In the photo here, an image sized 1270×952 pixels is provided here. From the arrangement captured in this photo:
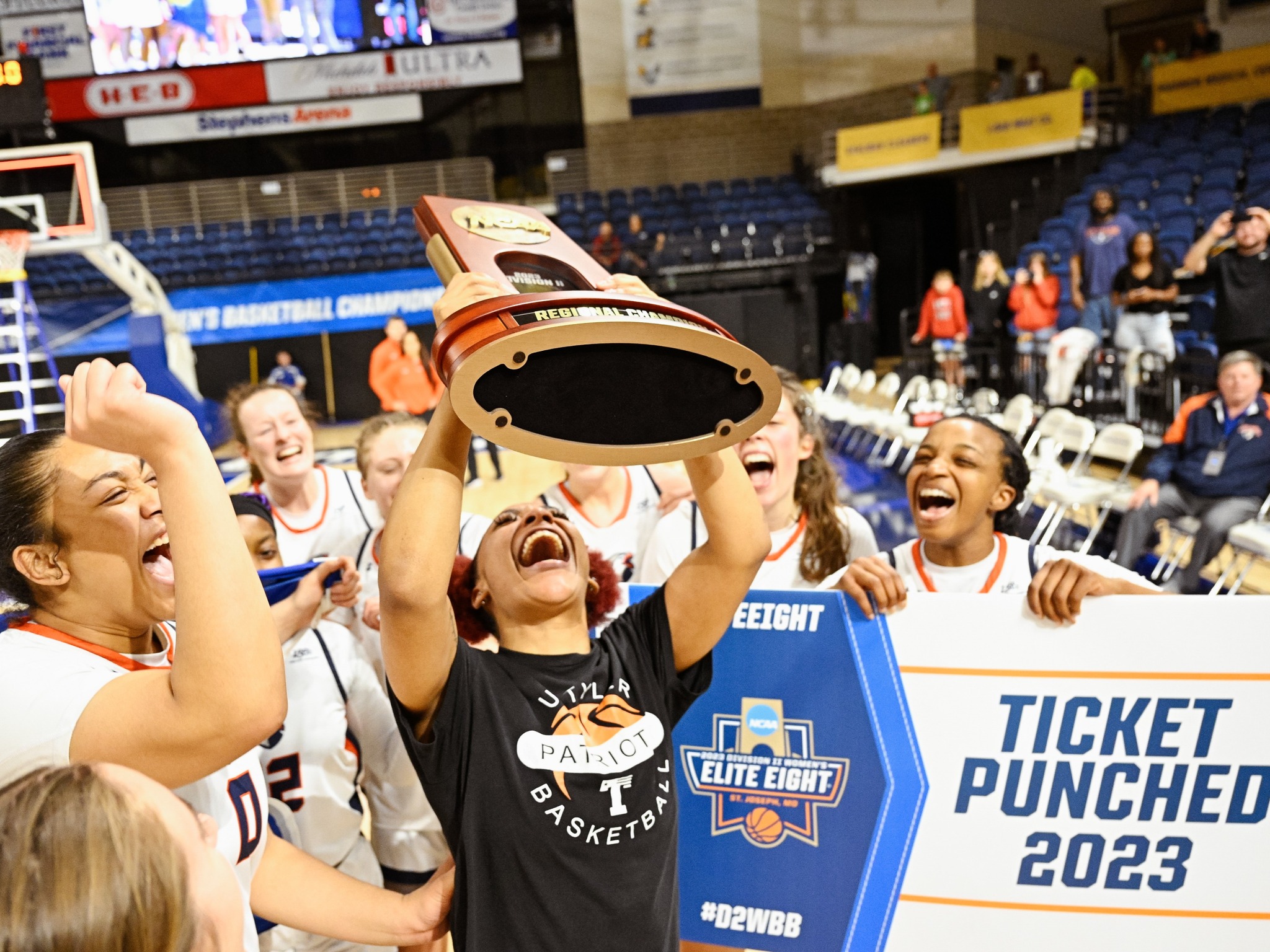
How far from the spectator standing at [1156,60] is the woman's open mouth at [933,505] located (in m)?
15.1

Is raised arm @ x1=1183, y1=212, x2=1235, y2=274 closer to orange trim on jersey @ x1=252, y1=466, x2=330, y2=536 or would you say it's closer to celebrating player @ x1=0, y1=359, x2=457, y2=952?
orange trim on jersey @ x1=252, y1=466, x2=330, y2=536

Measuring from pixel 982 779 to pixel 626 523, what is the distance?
4.71 feet

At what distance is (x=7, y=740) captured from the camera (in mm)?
1158

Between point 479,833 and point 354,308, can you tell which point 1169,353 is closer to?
point 479,833

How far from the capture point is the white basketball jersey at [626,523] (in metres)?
3.06

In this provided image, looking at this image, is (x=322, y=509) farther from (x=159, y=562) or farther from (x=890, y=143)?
(x=890, y=143)

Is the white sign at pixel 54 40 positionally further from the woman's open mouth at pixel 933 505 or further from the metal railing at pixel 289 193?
the woman's open mouth at pixel 933 505

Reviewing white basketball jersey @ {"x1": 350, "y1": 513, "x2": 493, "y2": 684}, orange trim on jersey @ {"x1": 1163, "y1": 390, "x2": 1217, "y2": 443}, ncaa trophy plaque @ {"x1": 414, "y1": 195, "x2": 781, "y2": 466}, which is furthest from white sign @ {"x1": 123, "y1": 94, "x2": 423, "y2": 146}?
ncaa trophy plaque @ {"x1": 414, "y1": 195, "x2": 781, "y2": 466}

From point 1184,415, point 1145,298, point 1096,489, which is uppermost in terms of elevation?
point 1145,298

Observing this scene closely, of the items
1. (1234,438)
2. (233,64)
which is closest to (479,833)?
(1234,438)

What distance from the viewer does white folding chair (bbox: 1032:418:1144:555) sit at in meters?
6.24

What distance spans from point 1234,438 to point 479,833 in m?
5.00

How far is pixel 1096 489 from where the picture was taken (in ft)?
20.9

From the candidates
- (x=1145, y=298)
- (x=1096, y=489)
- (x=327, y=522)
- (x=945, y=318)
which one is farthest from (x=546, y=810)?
(x=945, y=318)
